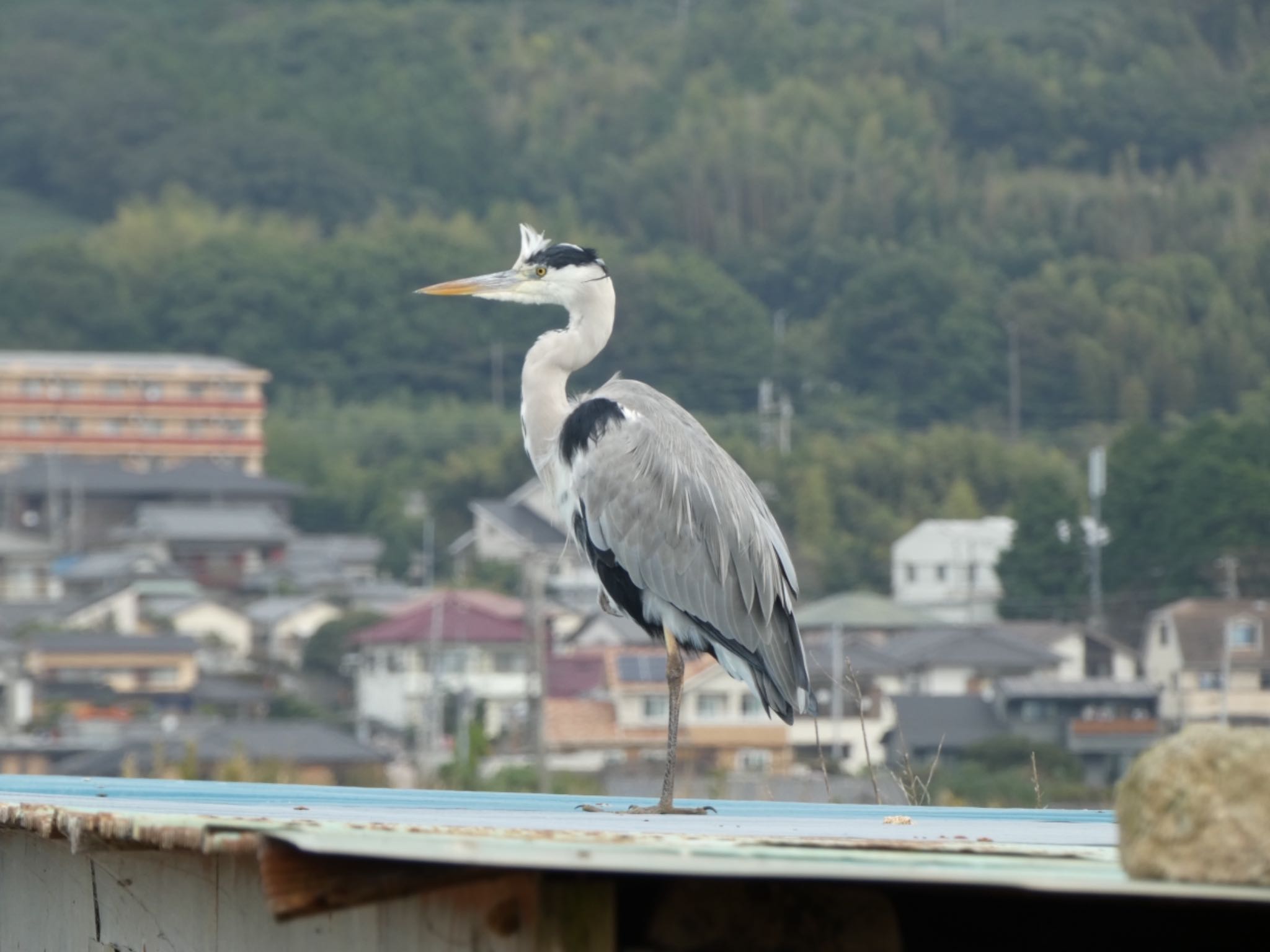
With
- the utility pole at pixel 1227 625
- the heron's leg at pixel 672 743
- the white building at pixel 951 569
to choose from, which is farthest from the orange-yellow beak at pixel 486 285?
the white building at pixel 951 569

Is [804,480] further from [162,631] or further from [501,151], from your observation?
[501,151]

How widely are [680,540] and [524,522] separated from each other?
140 ft

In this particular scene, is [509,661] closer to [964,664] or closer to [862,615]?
[862,615]

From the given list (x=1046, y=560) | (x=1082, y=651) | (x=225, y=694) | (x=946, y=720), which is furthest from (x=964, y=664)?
(x=225, y=694)

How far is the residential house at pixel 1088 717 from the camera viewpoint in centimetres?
2789

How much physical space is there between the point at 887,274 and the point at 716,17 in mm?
26459

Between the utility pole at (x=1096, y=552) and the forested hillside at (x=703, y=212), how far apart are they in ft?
21.9

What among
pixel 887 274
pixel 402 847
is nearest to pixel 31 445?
pixel 887 274

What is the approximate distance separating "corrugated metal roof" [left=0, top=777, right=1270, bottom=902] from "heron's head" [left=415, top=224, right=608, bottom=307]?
A: 1321mm

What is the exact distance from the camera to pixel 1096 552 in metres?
37.2

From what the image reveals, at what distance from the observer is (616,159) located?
83750 mm

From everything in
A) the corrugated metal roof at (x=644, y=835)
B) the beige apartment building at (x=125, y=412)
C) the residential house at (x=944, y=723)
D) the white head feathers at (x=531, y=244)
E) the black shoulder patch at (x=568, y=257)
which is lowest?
the residential house at (x=944, y=723)

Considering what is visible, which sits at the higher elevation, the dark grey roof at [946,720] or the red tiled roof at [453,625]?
the red tiled roof at [453,625]

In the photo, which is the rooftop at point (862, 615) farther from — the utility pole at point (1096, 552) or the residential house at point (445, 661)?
the residential house at point (445, 661)
